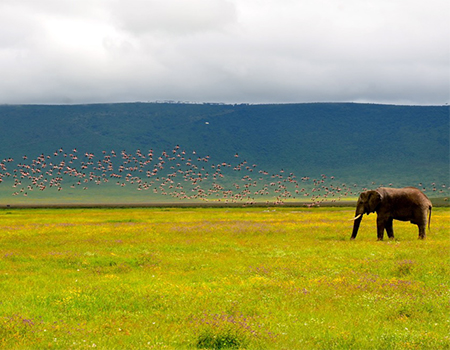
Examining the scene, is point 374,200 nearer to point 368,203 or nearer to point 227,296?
point 368,203

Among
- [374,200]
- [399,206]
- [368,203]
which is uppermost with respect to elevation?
[374,200]

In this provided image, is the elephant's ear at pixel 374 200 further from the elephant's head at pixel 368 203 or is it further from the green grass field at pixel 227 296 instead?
the green grass field at pixel 227 296

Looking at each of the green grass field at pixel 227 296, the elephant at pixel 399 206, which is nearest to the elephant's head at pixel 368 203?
the elephant at pixel 399 206

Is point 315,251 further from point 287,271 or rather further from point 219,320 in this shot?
point 219,320

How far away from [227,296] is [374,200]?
64.0 ft

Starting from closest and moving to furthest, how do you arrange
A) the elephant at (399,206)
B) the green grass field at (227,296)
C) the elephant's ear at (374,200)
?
the green grass field at (227,296) → the elephant at (399,206) → the elephant's ear at (374,200)

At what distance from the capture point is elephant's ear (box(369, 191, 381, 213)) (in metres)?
34.8

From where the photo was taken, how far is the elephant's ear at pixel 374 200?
114 feet

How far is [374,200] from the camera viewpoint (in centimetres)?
3488

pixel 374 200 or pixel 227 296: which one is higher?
pixel 374 200

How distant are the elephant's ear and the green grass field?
11.4ft

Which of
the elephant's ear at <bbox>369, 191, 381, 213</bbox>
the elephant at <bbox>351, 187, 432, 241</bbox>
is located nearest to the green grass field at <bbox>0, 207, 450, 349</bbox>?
the elephant at <bbox>351, 187, 432, 241</bbox>

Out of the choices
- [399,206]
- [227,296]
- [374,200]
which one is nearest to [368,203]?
[374,200]

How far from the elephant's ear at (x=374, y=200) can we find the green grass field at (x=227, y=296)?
3.47 meters
